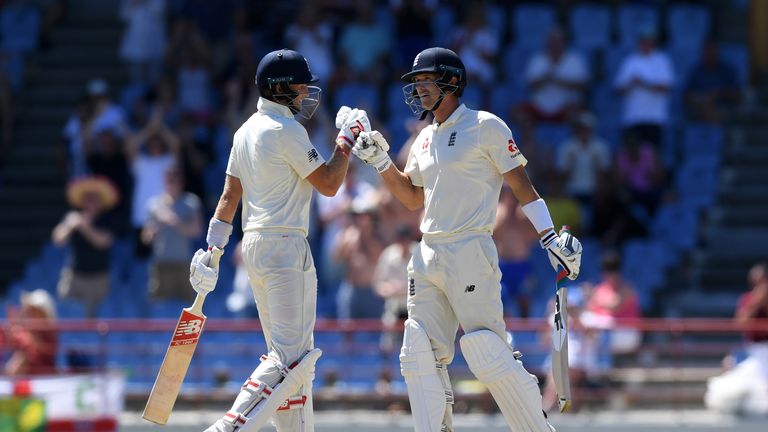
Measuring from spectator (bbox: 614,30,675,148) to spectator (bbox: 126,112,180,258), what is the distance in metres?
4.77

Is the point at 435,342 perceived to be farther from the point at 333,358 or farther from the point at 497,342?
the point at 333,358

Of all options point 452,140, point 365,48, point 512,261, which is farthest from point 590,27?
point 452,140

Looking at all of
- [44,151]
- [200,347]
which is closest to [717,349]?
[200,347]

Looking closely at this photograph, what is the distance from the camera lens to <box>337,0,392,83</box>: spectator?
55.3 feet

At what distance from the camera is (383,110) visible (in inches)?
661

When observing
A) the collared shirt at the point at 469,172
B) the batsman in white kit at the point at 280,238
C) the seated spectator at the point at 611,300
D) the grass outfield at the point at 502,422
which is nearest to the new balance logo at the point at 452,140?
the collared shirt at the point at 469,172

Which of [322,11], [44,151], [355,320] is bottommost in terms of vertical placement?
[355,320]

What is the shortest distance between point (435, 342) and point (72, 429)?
14.5ft

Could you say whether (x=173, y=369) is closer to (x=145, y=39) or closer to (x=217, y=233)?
(x=217, y=233)

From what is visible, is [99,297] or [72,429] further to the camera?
[99,297]

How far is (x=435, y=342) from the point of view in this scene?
8.58 metres

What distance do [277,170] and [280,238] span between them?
387mm

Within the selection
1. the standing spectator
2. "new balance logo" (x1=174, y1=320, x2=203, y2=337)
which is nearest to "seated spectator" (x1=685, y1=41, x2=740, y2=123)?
the standing spectator

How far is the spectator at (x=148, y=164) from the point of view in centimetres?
1572
